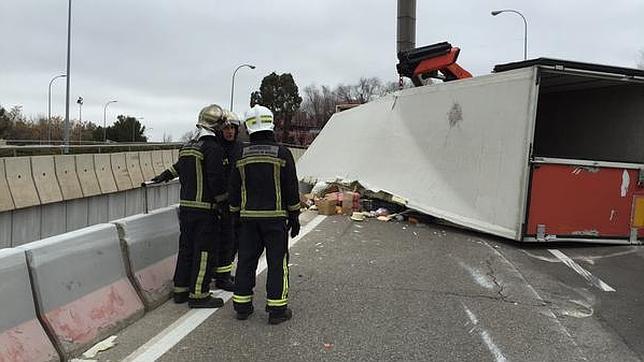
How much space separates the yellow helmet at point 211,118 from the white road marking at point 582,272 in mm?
4681

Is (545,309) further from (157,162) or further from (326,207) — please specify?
(157,162)

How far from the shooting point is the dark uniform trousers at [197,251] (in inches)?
226

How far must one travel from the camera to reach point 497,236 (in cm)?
998

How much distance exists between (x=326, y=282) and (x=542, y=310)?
2.32m

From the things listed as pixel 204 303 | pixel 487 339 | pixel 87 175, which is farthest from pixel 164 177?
pixel 87 175

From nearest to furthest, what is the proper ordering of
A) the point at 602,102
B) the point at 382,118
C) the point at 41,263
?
1. the point at 41,263
2. the point at 602,102
3. the point at 382,118

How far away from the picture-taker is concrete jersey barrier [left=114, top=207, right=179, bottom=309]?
5.55 metres

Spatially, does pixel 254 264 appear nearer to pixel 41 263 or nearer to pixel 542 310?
pixel 41 263

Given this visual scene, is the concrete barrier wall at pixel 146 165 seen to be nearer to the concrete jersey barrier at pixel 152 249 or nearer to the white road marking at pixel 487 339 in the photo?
the concrete jersey barrier at pixel 152 249

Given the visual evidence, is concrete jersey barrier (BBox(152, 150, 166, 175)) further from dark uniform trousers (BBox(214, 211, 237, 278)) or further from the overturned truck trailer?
dark uniform trousers (BBox(214, 211, 237, 278))

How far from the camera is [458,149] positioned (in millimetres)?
11062

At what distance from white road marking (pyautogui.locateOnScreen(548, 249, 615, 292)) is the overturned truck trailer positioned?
1.49ft

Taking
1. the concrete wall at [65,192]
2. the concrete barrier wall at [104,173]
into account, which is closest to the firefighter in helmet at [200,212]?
the concrete wall at [65,192]

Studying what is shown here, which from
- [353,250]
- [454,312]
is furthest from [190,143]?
[353,250]
